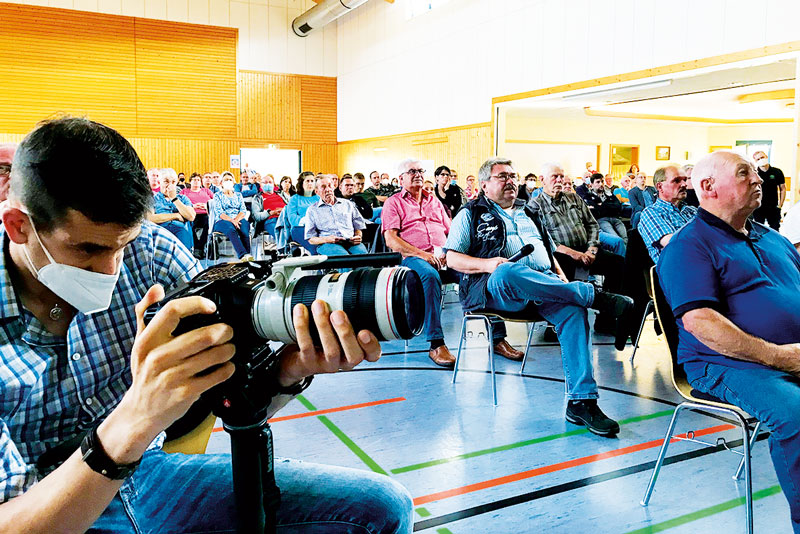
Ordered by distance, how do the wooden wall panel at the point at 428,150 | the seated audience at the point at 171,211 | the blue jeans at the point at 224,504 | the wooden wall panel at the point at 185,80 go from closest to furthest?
the blue jeans at the point at 224,504
the seated audience at the point at 171,211
the wooden wall panel at the point at 428,150
the wooden wall panel at the point at 185,80

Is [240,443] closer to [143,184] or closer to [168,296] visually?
[168,296]

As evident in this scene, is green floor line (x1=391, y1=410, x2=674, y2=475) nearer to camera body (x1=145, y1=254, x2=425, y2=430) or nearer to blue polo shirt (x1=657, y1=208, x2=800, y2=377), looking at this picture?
blue polo shirt (x1=657, y1=208, x2=800, y2=377)

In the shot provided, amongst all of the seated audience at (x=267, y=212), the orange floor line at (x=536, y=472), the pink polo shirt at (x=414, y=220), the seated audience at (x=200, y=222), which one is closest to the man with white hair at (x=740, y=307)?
the orange floor line at (x=536, y=472)

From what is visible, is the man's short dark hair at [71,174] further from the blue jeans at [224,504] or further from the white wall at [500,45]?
the white wall at [500,45]

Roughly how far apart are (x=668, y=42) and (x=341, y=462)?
9277mm

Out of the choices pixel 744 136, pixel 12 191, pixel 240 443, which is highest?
pixel 744 136

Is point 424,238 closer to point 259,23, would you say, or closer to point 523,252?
point 523,252

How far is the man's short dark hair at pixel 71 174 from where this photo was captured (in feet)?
3.10

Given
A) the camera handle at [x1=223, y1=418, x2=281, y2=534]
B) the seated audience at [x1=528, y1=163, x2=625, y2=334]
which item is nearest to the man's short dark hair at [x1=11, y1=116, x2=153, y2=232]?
the camera handle at [x1=223, y1=418, x2=281, y2=534]

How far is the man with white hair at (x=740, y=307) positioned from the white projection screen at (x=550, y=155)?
14.3 meters

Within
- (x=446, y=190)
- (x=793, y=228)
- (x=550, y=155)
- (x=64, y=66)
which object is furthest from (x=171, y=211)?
(x=550, y=155)

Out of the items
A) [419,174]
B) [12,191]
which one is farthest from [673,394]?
[12,191]

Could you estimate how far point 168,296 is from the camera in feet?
2.85

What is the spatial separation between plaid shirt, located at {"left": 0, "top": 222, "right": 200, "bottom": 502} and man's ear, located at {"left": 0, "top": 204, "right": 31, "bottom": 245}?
0.22ft
